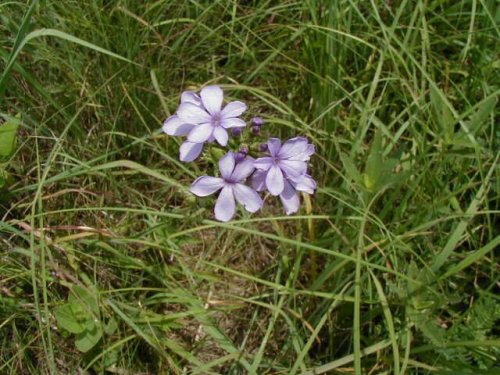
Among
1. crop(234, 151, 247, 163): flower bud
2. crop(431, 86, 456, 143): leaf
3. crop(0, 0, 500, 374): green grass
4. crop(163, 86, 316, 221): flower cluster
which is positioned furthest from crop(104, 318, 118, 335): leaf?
crop(431, 86, 456, 143): leaf

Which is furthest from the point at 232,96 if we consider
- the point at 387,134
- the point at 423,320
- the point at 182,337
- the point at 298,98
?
the point at 423,320

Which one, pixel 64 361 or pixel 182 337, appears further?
pixel 182 337

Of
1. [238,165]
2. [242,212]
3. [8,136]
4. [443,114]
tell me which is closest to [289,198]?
Result: [238,165]

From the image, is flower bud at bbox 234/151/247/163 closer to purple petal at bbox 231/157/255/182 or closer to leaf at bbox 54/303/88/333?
purple petal at bbox 231/157/255/182

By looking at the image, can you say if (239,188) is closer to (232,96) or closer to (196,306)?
(196,306)

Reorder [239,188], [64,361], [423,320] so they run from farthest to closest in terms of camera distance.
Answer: [64,361]
[423,320]
[239,188]

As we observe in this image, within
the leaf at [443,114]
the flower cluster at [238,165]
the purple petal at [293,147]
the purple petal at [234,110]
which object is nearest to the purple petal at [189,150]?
the flower cluster at [238,165]

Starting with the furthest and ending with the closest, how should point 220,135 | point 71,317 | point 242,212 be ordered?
point 242,212 < point 71,317 < point 220,135

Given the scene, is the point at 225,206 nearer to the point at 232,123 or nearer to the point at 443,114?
the point at 232,123
